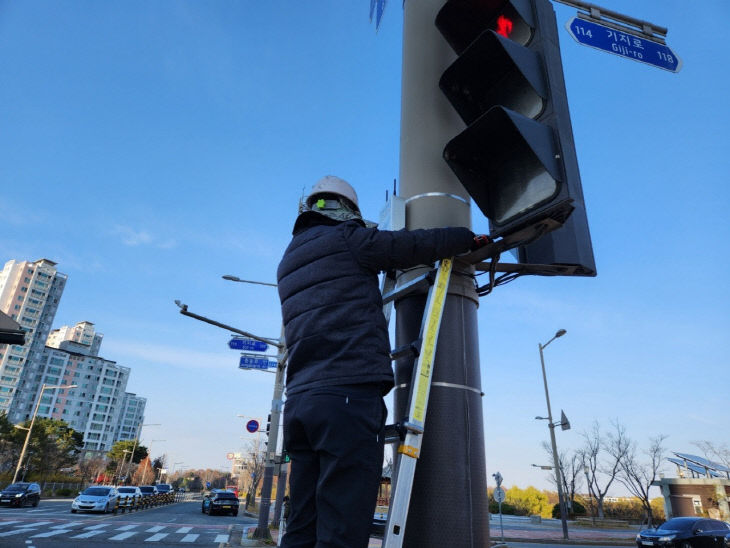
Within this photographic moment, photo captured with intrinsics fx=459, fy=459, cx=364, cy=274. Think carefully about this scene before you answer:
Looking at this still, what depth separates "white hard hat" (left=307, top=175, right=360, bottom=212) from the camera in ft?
8.47

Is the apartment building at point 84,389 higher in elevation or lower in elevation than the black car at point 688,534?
higher

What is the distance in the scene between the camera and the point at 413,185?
284 cm

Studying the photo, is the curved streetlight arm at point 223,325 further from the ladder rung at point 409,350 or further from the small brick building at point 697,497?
the small brick building at point 697,497

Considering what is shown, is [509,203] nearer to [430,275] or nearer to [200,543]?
[430,275]

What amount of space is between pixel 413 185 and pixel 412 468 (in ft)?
5.41

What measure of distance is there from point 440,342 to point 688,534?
20.4 metres

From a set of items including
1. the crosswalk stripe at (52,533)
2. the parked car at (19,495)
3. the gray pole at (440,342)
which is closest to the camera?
the gray pole at (440,342)

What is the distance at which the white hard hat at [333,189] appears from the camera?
2.58m

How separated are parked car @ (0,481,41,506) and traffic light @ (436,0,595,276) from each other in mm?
32410

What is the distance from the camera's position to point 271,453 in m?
14.5

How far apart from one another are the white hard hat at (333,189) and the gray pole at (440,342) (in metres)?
0.39

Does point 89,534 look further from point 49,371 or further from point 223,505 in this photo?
point 49,371

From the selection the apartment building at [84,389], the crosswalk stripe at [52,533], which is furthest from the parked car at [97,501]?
the apartment building at [84,389]

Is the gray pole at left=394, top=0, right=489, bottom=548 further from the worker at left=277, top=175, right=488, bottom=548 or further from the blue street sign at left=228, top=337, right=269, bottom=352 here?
the blue street sign at left=228, top=337, right=269, bottom=352
